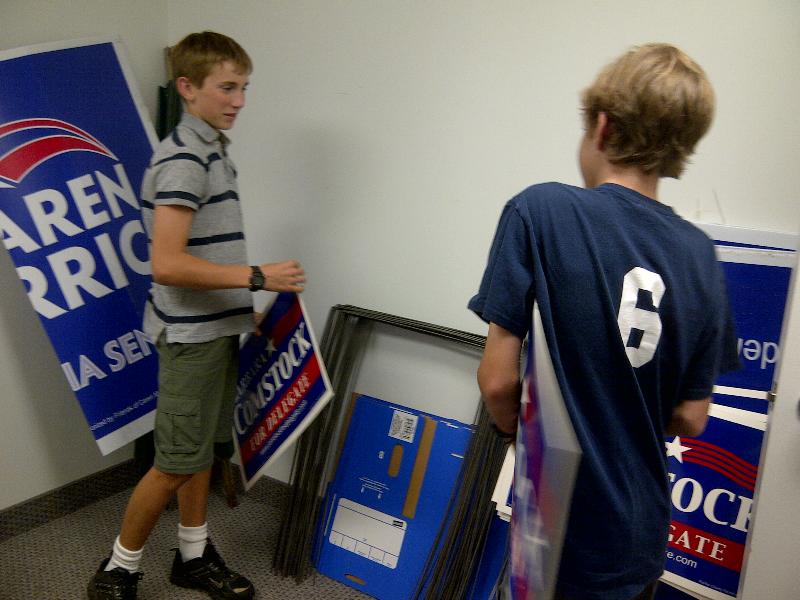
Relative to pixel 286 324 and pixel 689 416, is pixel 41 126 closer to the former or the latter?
pixel 286 324

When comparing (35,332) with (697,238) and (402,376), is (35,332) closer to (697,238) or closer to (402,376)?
(402,376)

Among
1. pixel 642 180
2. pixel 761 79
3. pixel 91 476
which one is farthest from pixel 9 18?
pixel 761 79

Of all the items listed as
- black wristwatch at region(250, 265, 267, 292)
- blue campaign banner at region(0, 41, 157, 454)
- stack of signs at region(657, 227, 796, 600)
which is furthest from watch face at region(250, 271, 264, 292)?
stack of signs at region(657, 227, 796, 600)

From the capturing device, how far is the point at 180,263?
59.5 inches

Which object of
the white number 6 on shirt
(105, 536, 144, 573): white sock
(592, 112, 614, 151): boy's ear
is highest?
(592, 112, 614, 151): boy's ear

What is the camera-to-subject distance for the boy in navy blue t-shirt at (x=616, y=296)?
0.83 metres

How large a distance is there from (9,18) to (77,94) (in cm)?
25

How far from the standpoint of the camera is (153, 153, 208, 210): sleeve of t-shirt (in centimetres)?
148

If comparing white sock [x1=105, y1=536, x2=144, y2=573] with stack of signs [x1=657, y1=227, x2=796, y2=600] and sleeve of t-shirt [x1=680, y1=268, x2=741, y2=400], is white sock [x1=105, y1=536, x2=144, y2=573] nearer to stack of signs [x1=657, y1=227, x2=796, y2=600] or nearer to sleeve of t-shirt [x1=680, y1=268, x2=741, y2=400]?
stack of signs [x1=657, y1=227, x2=796, y2=600]

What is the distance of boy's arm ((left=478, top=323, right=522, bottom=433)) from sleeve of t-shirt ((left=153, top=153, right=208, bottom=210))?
2.92 feet

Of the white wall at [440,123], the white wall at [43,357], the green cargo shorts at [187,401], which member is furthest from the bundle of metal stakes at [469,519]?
the white wall at [43,357]

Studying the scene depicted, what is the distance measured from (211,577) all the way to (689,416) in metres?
1.45

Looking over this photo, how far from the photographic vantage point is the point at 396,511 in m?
2.01

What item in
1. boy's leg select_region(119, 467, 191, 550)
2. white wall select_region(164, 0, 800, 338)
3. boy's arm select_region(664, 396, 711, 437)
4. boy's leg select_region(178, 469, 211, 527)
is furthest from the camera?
boy's leg select_region(178, 469, 211, 527)
